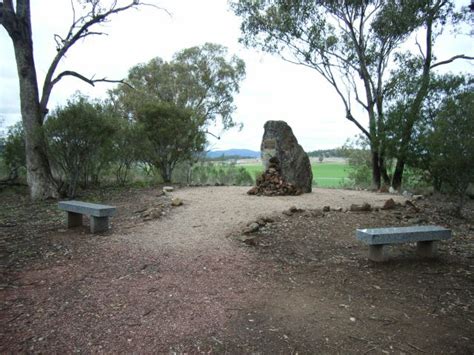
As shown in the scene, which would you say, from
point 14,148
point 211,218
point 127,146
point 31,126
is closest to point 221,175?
point 127,146

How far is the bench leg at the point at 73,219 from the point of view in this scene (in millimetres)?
5551

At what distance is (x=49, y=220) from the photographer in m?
6.09

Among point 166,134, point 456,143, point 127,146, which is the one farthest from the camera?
point 166,134

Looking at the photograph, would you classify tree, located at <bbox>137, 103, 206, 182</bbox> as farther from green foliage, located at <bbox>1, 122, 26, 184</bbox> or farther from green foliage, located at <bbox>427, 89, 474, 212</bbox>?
green foliage, located at <bbox>427, 89, 474, 212</bbox>

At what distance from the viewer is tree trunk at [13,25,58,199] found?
8039 mm

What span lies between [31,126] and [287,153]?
618cm

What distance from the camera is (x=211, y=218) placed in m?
6.17

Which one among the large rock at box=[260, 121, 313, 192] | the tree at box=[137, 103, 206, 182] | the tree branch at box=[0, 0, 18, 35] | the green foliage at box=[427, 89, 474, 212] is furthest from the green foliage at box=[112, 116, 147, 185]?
the green foliage at box=[427, 89, 474, 212]

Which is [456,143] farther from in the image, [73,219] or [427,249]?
[73,219]

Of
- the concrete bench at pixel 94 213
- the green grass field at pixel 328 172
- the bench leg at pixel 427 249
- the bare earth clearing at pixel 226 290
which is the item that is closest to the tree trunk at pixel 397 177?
the green grass field at pixel 328 172

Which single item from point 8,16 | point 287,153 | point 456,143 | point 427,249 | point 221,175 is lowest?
point 427,249

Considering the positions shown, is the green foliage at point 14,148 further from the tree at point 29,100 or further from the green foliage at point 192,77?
the green foliage at point 192,77

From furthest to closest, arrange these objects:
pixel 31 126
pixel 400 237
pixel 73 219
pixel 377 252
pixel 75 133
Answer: pixel 31 126
pixel 75 133
pixel 73 219
pixel 377 252
pixel 400 237

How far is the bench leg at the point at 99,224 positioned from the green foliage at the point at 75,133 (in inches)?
120
